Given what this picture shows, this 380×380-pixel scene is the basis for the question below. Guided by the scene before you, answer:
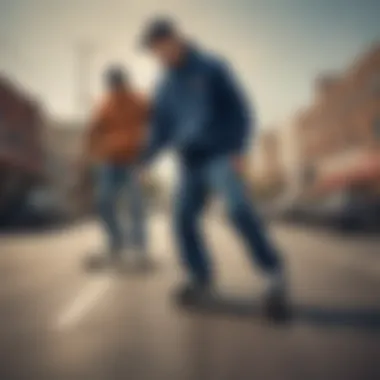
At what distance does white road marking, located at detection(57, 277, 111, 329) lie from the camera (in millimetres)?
3047

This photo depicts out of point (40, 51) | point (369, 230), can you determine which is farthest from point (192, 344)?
point (369, 230)

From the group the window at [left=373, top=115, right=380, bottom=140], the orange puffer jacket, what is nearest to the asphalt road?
the orange puffer jacket

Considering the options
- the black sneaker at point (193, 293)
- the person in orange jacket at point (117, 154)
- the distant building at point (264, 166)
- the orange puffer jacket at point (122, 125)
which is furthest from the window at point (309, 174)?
the black sneaker at point (193, 293)

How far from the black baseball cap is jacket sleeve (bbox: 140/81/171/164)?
1.39 ft

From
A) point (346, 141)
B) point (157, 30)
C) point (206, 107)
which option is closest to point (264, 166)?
point (206, 107)

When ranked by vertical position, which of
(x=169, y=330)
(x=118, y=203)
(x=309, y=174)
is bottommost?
(x=169, y=330)

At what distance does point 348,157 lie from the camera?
9.63 meters

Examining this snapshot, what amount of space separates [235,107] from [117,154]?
1501 mm

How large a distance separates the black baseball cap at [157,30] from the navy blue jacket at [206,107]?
23cm

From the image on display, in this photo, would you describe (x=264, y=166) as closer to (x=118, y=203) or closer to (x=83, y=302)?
(x=83, y=302)

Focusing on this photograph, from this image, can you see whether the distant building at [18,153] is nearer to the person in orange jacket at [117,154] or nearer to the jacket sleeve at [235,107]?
the person in orange jacket at [117,154]

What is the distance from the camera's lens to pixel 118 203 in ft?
16.3

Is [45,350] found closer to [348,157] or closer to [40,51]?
[40,51]

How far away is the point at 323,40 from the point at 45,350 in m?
1.68
